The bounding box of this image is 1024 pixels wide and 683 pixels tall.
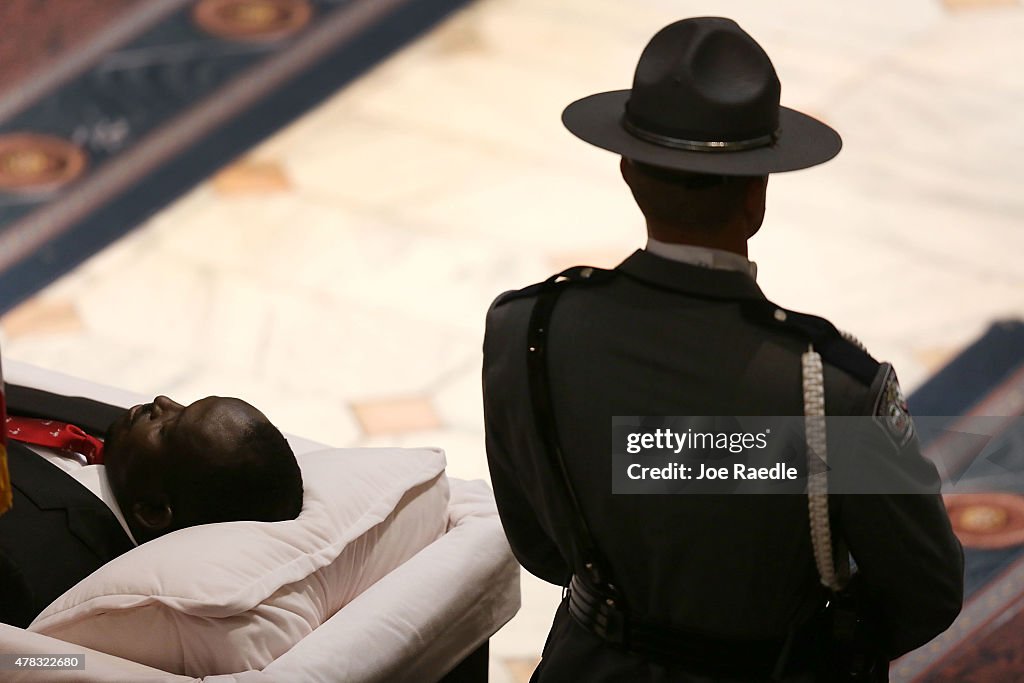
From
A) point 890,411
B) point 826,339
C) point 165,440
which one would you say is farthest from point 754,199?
point 165,440

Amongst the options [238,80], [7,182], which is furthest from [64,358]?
[238,80]

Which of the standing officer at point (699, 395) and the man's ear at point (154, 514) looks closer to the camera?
the standing officer at point (699, 395)

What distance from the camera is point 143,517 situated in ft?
7.41

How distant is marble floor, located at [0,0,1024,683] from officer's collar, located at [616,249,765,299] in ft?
4.63

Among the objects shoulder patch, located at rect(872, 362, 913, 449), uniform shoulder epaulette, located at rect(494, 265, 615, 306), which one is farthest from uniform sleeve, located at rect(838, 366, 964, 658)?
uniform shoulder epaulette, located at rect(494, 265, 615, 306)

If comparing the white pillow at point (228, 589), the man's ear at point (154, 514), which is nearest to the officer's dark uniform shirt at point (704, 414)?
the white pillow at point (228, 589)

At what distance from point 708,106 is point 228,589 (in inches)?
34.7

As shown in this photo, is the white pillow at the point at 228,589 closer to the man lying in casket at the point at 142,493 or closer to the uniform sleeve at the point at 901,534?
the man lying in casket at the point at 142,493

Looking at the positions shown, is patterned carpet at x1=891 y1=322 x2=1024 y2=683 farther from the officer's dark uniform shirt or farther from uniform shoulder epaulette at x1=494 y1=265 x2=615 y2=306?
uniform shoulder epaulette at x1=494 y1=265 x2=615 y2=306

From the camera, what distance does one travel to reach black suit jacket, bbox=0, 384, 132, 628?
2.16 meters

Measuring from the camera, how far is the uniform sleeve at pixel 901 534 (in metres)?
1.68

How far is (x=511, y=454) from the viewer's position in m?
1.98

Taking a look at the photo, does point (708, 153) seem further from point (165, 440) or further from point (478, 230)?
point (478, 230)

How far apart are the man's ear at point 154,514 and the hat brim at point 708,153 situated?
84cm
